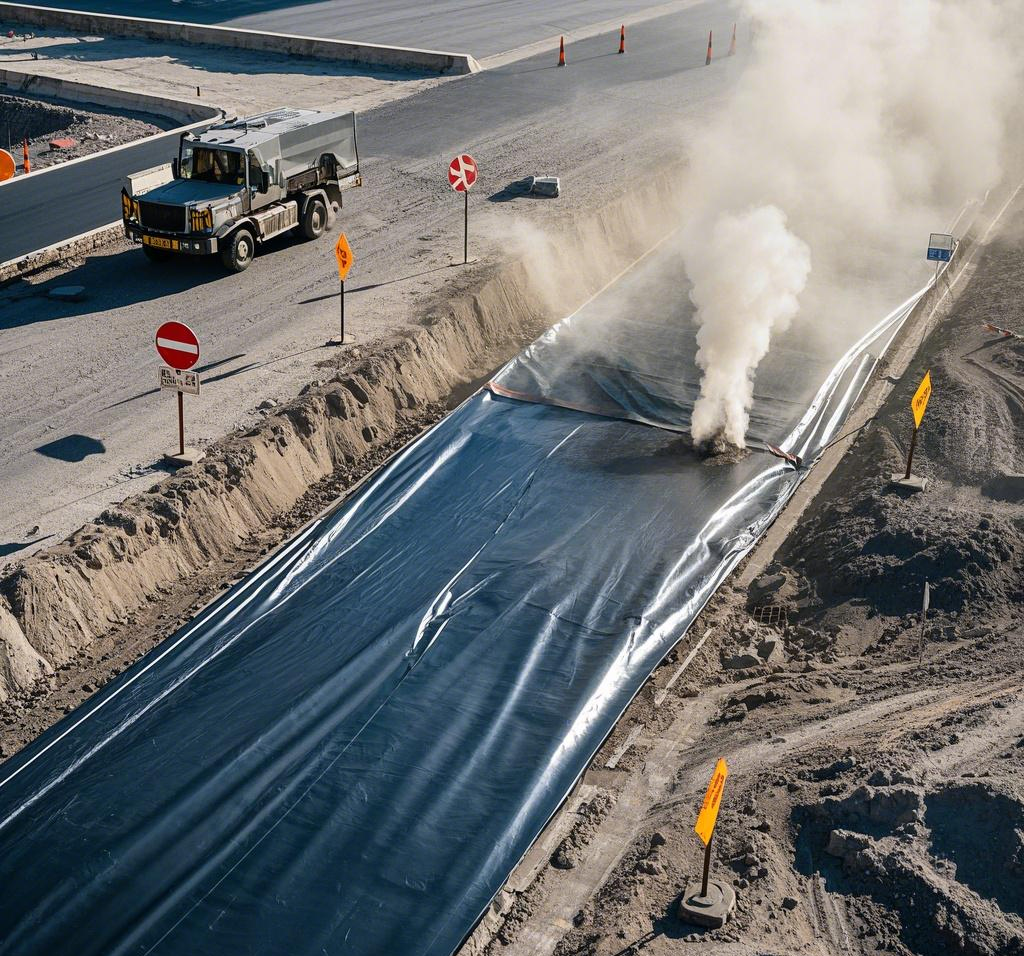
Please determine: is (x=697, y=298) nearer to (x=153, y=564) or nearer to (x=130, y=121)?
(x=153, y=564)

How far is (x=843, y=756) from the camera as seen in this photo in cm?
1005

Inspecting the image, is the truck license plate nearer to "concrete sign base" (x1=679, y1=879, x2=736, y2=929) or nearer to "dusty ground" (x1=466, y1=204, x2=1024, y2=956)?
"dusty ground" (x1=466, y1=204, x2=1024, y2=956)

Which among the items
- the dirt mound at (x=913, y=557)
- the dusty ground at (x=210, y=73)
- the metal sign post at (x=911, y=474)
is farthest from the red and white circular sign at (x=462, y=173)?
the dirt mound at (x=913, y=557)

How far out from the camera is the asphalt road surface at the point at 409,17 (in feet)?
129

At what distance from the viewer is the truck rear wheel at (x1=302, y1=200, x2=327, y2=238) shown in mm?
Answer: 22156

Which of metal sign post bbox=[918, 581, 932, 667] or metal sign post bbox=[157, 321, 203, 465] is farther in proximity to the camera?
metal sign post bbox=[157, 321, 203, 465]

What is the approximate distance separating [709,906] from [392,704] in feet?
11.5

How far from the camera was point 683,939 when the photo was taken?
844cm

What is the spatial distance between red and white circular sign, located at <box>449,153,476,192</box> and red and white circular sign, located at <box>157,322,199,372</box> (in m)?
9.07

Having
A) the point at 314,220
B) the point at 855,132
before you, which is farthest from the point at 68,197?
the point at 855,132

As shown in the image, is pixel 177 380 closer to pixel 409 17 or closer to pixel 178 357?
pixel 178 357

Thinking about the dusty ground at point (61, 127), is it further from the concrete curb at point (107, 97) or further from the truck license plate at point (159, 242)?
the truck license plate at point (159, 242)

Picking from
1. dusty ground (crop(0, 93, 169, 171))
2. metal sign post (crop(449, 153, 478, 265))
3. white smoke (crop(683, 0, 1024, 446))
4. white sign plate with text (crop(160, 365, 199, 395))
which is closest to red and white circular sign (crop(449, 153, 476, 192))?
metal sign post (crop(449, 153, 478, 265))

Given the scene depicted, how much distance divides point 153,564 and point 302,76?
25500 mm
